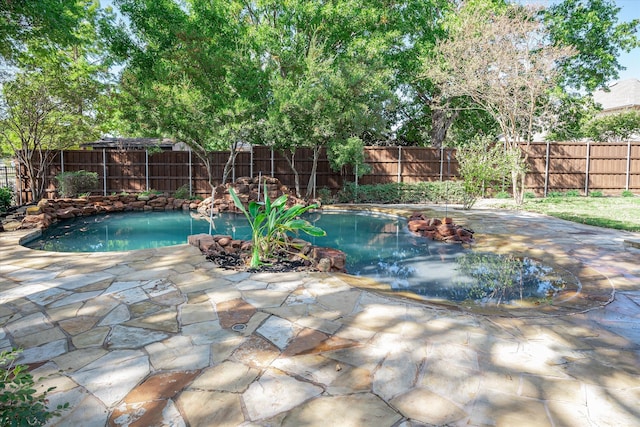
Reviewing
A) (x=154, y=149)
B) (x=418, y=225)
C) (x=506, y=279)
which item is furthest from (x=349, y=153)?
(x=506, y=279)

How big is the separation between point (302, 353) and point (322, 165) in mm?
11216

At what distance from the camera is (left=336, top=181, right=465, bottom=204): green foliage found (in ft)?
40.9

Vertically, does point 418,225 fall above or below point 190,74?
below

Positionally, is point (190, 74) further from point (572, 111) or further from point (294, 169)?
point (572, 111)

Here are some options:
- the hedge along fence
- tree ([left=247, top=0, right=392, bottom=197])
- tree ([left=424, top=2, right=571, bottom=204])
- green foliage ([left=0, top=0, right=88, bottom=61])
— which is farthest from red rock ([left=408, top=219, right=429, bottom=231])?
green foliage ([left=0, top=0, right=88, bottom=61])

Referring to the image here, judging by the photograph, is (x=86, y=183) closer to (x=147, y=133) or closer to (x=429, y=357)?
(x=147, y=133)

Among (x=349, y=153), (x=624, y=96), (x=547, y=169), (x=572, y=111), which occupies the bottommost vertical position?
(x=547, y=169)

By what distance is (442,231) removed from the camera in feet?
22.1

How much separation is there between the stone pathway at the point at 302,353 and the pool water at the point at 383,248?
83cm

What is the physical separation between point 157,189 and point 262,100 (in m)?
4.94

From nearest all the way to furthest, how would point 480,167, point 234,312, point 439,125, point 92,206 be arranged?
point 234,312 < point 480,167 < point 92,206 < point 439,125

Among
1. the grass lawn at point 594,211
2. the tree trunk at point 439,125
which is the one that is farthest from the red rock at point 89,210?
the tree trunk at point 439,125

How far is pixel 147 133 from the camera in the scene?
36.0ft

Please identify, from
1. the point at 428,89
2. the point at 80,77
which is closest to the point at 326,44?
the point at 428,89
